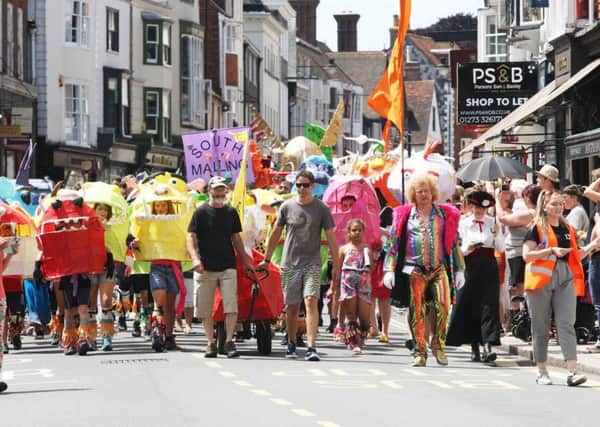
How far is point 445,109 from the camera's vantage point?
130m

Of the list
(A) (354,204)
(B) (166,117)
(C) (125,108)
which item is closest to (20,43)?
(C) (125,108)

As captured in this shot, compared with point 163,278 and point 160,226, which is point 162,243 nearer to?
point 160,226

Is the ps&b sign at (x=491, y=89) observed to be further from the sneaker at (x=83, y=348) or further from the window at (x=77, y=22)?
the sneaker at (x=83, y=348)

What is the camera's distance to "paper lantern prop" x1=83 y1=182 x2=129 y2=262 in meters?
19.7

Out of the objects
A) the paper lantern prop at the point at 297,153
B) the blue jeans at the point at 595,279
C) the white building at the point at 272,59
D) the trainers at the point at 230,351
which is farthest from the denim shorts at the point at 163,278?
the white building at the point at 272,59

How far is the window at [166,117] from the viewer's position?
63625 millimetres

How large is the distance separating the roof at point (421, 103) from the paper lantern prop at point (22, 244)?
4092 inches

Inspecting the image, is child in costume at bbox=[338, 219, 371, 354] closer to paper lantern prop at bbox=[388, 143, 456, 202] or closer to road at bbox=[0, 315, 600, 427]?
road at bbox=[0, 315, 600, 427]

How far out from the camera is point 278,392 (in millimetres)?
14133

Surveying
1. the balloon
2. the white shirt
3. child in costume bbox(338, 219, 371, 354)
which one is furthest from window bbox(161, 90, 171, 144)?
the white shirt

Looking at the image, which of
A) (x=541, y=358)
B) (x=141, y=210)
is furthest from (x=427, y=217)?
(x=141, y=210)

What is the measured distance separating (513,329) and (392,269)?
13.0 ft

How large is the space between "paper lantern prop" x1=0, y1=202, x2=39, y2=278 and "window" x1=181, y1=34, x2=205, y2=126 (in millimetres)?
47550

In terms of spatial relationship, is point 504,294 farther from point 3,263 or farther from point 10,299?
point 3,263
